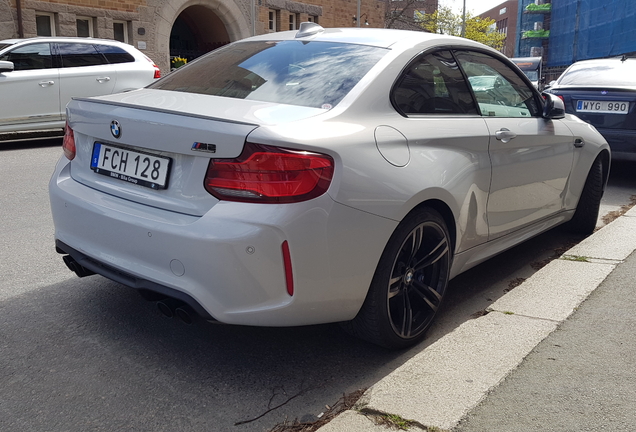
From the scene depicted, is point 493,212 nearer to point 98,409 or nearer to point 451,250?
point 451,250

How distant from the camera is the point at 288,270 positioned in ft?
9.07

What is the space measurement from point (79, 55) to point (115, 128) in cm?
970

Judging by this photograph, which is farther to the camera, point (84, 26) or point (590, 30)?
point (590, 30)

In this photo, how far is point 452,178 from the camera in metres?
3.48

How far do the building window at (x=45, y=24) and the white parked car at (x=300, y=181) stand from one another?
711 inches

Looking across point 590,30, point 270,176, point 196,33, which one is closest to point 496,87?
point 270,176

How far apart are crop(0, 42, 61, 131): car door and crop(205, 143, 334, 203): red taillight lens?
946cm

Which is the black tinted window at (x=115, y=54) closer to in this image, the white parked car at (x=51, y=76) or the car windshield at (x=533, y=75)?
the white parked car at (x=51, y=76)

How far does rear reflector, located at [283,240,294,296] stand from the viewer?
2734 millimetres

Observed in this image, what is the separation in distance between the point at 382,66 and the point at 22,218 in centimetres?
378

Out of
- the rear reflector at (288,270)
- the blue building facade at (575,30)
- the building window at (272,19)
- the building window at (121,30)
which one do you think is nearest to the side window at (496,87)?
the rear reflector at (288,270)

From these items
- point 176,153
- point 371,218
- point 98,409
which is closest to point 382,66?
point 371,218

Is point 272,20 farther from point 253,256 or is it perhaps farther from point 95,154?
point 253,256

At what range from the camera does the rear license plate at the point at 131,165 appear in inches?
117
